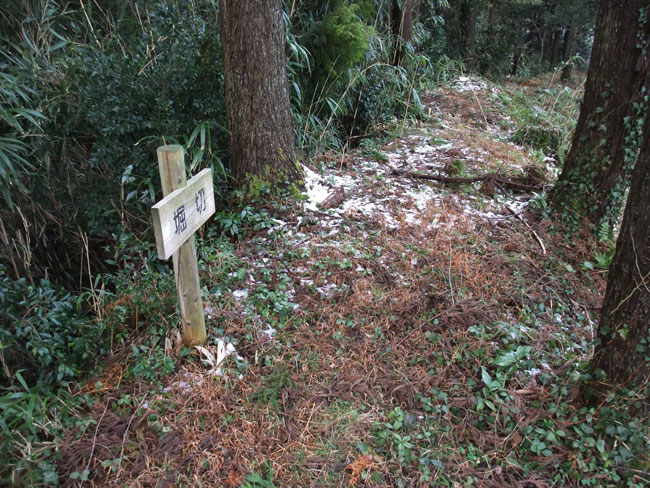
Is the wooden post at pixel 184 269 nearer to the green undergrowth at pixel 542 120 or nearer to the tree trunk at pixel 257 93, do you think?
the tree trunk at pixel 257 93

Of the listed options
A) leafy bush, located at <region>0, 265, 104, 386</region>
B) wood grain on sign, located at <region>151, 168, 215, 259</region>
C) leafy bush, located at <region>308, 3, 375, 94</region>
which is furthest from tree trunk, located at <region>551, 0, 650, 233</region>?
leafy bush, located at <region>0, 265, 104, 386</region>

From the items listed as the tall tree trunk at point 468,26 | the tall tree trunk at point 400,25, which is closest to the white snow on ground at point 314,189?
the tall tree trunk at point 400,25

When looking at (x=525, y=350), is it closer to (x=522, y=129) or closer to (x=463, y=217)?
(x=463, y=217)

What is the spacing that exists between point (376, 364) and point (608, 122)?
249 centimetres

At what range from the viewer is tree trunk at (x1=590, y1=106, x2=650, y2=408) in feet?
5.96

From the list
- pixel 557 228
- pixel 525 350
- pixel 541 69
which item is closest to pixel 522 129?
pixel 557 228

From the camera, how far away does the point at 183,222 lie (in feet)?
6.59

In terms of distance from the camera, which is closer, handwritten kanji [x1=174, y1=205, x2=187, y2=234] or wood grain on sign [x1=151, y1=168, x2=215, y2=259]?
wood grain on sign [x1=151, y1=168, x2=215, y2=259]

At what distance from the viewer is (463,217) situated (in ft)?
12.1

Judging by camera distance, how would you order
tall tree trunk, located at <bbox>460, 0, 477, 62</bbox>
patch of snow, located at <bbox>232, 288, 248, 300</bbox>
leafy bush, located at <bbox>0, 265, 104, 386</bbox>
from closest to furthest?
leafy bush, located at <bbox>0, 265, 104, 386</bbox>, patch of snow, located at <bbox>232, 288, 248, 300</bbox>, tall tree trunk, located at <bbox>460, 0, 477, 62</bbox>

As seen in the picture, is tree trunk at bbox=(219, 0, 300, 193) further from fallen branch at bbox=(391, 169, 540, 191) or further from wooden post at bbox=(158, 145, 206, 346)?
wooden post at bbox=(158, 145, 206, 346)

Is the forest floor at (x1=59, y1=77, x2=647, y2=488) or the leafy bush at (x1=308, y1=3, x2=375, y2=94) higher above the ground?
the leafy bush at (x1=308, y1=3, x2=375, y2=94)

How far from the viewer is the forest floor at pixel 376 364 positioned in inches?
73.4

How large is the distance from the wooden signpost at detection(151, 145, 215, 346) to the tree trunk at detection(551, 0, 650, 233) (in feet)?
9.25
